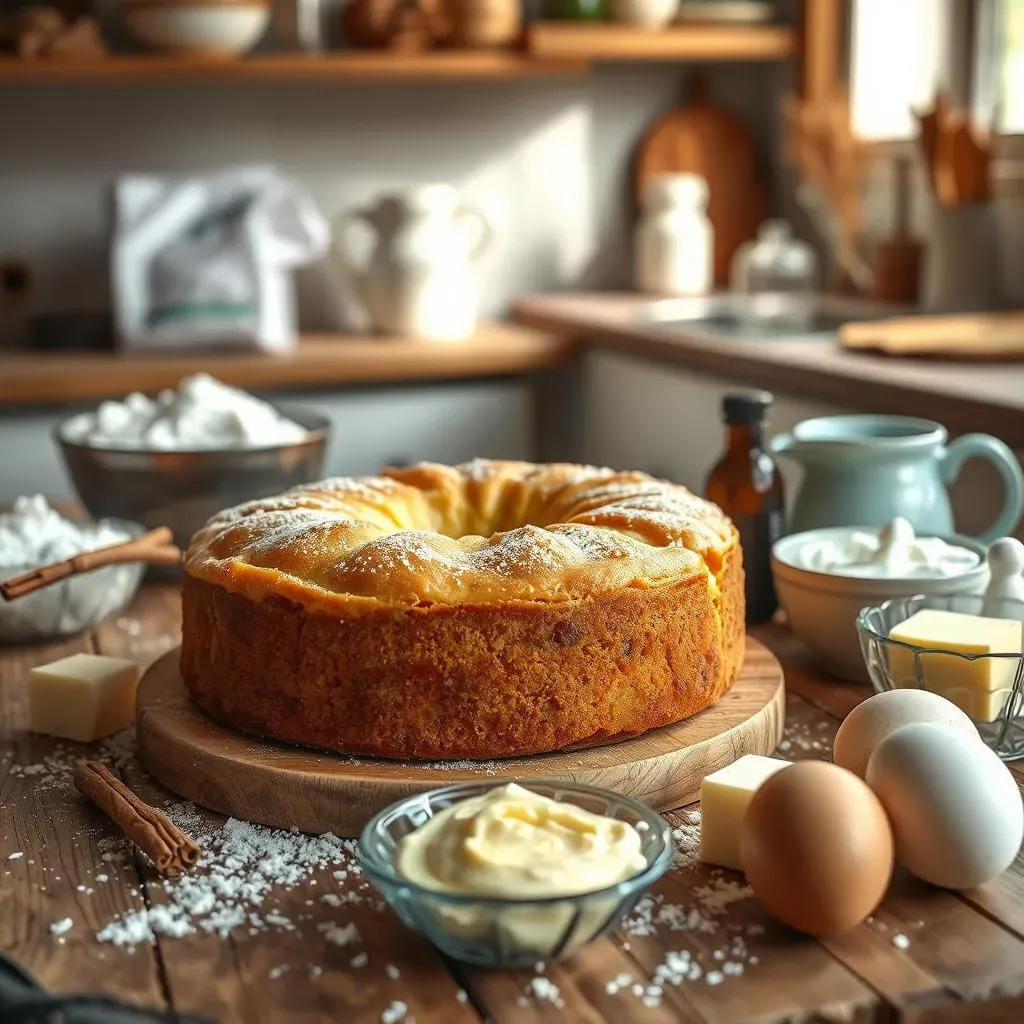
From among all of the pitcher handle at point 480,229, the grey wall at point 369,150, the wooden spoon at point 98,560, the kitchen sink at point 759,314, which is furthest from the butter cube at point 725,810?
the grey wall at point 369,150

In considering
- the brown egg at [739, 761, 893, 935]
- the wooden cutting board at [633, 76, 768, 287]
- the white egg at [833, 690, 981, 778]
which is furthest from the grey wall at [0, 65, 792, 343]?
the brown egg at [739, 761, 893, 935]

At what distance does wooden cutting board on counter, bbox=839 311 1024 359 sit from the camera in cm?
205

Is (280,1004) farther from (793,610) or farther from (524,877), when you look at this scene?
(793,610)

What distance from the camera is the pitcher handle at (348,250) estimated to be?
2.94 m

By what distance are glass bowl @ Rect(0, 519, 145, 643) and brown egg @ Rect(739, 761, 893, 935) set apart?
0.77 meters

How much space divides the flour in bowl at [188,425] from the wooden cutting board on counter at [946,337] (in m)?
0.93

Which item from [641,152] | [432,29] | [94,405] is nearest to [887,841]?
[94,405]

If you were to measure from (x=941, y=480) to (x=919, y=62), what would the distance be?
1860 millimetres

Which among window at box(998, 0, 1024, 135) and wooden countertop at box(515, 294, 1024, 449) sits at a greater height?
window at box(998, 0, 1024, 135)

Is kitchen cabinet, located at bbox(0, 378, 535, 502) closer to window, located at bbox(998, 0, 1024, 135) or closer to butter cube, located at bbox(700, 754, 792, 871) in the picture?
window, located at bbox(998, 0, 1024, 135)

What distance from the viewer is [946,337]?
220 cm

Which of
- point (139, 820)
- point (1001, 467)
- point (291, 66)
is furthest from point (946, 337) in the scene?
point (139, 820)

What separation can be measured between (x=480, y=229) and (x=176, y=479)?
154 cm

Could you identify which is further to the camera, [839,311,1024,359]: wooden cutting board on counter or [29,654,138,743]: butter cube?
[839,311,1024,359]: wooden cutting board on counter
